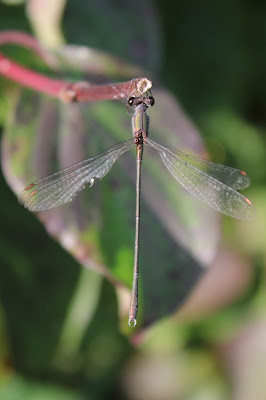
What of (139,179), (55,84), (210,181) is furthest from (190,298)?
(55,84)

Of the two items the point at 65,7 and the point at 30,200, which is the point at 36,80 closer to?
the point at 30,200

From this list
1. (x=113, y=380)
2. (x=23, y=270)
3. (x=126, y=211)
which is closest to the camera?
(x=126, y=211)

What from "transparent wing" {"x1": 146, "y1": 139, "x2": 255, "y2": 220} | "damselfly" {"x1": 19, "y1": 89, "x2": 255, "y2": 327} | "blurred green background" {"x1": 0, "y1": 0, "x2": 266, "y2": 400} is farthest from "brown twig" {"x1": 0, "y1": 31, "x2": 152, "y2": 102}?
"blurred green background" {"x1": 0, "y1": 0, "x2": 266, "y2": 400}

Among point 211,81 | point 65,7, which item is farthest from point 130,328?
point 211,81

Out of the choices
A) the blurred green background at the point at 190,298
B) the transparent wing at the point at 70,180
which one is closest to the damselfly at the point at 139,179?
the transparent wing at the point at 70,180

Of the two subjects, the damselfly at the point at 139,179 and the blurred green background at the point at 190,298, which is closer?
the damselfly at the point at 139,179

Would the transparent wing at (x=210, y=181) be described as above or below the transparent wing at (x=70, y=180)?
above

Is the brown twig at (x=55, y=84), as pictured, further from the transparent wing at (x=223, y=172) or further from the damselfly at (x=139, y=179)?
the transparent wing at (x=223, y=172)

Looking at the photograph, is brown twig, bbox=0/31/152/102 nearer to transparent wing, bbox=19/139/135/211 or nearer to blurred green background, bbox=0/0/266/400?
transparent wing, bbox=19/139/135/211
